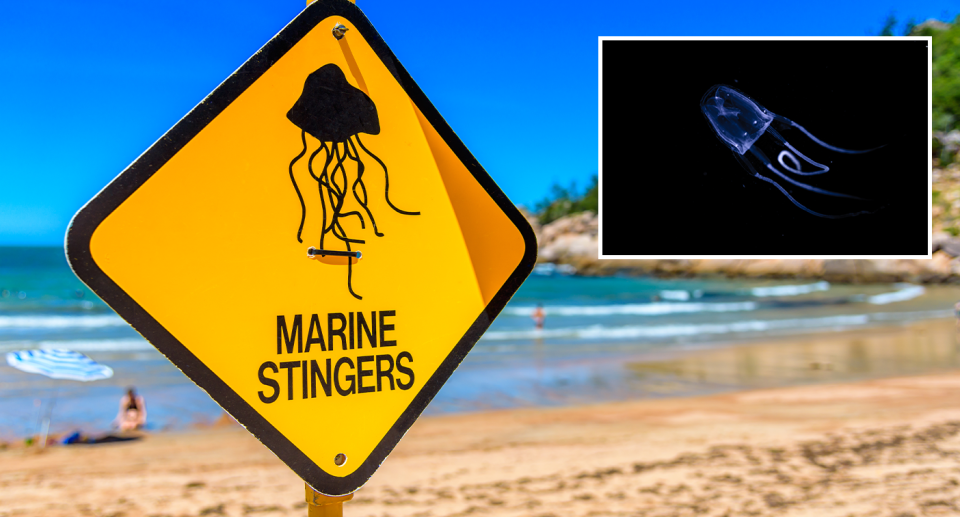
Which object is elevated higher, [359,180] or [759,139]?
[759,139]

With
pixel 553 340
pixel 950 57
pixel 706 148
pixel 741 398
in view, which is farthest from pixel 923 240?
pixel 950 57

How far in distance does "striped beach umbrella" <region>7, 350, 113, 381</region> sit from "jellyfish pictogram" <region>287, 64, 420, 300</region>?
27.8 ft

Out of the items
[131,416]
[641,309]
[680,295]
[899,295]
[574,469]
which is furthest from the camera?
[680,295]

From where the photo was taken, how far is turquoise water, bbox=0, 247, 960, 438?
11.6 metres

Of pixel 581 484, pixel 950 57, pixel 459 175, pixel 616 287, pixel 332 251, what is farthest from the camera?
pixel 616 287

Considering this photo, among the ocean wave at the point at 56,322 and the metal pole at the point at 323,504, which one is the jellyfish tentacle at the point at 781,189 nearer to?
the metal pole at the point at 323,504

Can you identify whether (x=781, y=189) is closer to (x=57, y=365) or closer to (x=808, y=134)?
(x=808, y=134)

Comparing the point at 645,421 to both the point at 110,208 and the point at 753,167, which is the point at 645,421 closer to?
the point at 753,167

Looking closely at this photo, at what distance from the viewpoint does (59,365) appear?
8.45 metres

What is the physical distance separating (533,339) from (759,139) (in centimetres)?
2017

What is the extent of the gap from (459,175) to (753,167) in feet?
3.29

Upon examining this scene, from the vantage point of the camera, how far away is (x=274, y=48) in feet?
4.14

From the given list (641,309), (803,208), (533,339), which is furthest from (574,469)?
(641,309)

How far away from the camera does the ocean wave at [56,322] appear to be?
80.9ft
